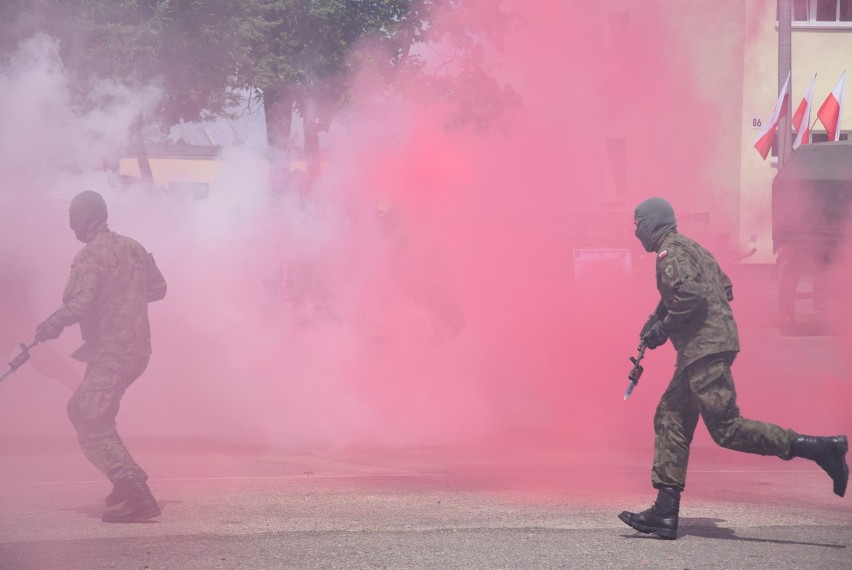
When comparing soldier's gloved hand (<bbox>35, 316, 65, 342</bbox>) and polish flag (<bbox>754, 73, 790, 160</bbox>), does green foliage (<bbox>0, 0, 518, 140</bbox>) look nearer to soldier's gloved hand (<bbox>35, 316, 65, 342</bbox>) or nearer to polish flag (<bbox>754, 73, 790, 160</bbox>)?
soldier's gloved hand (<bbox>35, 316, 65, 342</bbox>)

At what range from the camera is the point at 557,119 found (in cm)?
1171

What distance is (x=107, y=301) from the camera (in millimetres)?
6297

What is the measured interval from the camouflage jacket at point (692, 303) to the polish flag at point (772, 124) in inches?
467

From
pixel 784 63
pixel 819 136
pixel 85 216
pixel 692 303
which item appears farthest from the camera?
pixel 819 136

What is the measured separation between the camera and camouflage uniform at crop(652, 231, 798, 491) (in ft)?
18.4

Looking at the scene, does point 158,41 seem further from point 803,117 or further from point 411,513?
point 803,117

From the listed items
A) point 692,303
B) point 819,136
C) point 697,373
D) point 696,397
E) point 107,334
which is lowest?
point 696,397

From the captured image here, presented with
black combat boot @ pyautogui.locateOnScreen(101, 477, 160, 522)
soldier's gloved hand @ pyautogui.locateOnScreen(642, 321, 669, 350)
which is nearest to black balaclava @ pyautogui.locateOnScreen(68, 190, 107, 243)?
black combat boot @ pyautogui.locateOnScreen(101, 477, 160, 522)

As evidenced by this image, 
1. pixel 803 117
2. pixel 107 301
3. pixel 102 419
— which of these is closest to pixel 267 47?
pixel 803 117

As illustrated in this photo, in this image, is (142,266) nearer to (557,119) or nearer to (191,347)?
(191,347)

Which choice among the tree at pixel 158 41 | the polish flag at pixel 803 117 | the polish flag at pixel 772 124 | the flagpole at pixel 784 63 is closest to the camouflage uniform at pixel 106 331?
the tree at pixel 158 41

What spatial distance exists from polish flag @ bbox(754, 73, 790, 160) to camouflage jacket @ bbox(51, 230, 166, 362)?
12.5 m

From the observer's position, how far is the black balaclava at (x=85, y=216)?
6.41 m

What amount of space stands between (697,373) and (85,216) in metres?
3.32
